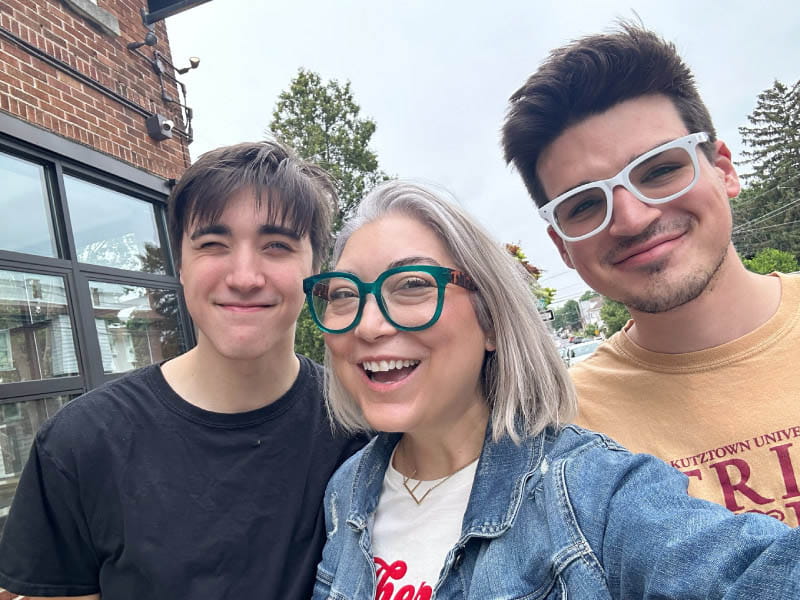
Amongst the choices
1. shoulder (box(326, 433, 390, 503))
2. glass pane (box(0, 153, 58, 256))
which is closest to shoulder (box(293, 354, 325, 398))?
shoulder (box(326, 433, 390, 503))

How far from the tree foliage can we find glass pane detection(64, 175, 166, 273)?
316 inches

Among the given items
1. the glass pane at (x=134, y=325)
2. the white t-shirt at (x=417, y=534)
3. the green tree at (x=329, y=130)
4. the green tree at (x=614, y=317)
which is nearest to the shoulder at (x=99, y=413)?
the white t-shirt at (x=417, y=534)

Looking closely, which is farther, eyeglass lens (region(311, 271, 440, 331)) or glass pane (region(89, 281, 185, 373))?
glass pane (region(89, 281, 185, 373))

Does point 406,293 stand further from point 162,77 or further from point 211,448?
point 162,77

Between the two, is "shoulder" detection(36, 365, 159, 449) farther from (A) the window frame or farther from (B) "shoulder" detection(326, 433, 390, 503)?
(A) the window frame

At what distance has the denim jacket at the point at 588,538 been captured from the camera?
2.82ft

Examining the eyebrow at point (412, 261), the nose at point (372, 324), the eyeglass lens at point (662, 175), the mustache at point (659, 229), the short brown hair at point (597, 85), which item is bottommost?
the nose at point (372, 324)

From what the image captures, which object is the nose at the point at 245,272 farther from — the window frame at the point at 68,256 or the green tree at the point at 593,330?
the green tree at the point at 593,330

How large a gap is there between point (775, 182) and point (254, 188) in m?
46.1

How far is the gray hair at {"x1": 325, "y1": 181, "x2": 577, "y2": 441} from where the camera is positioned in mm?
1412

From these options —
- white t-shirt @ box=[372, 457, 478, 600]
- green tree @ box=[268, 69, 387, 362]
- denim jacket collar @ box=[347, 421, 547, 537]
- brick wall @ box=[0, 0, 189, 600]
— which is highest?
green tree @ box=[268, 69, 387, 362]

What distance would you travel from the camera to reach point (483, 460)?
1.35 meters

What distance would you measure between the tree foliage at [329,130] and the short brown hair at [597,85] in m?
10.9

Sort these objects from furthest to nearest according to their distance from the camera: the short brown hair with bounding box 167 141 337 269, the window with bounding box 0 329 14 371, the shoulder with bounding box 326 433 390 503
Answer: the window with bounding box 0 329 14 371
the short brown hair with bounding box 167 141 337 269
the shoulder with bounding box 326 433 390 503
